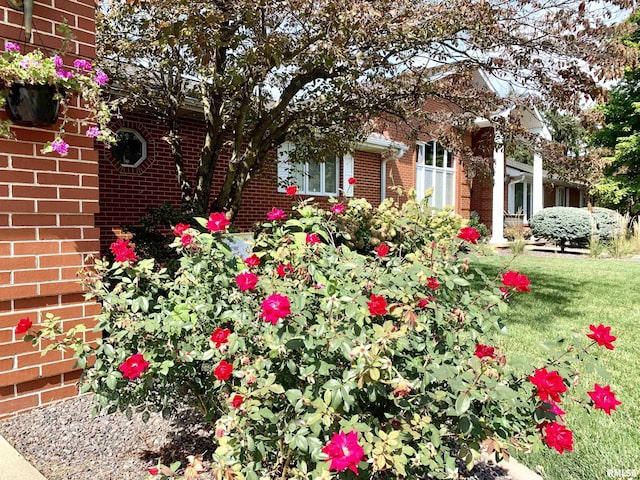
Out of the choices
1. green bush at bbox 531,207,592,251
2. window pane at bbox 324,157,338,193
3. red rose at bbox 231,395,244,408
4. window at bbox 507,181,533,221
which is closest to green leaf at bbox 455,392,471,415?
red rose at bbox 231,395,244,408

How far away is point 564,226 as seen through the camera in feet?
48.2

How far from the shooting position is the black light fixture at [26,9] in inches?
108

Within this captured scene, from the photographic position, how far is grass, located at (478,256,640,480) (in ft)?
8.33

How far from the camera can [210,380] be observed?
2.16 metres

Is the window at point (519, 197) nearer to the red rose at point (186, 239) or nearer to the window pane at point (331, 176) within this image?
the window pane at point (331, 176)

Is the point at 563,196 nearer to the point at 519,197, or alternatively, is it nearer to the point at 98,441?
the point at 519,197

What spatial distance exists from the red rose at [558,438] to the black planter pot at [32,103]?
10.3ft

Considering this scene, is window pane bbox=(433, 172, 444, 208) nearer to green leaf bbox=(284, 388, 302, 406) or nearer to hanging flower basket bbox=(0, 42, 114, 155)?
hanging flower basket bbox=(0, 42, 114, 155)

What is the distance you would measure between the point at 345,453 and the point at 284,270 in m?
1.13

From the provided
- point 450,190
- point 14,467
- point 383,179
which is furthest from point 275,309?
point 450,190

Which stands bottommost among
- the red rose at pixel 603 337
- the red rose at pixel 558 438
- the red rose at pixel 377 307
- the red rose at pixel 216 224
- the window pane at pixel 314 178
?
the red rose at pixel 558 438

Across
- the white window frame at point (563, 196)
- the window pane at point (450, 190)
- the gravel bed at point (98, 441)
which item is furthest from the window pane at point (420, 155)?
the white window frame at point (563, 196)

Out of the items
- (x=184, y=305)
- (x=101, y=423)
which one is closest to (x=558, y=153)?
(x=184, y=305)

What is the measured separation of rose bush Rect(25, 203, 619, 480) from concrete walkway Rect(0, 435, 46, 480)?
421mm
